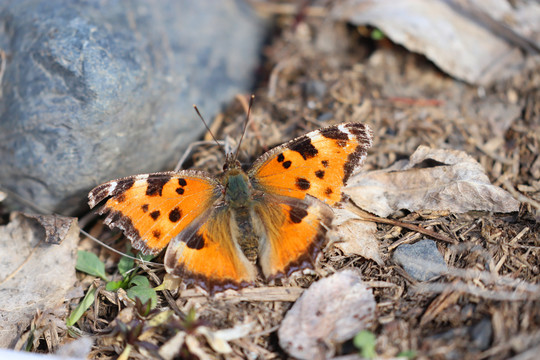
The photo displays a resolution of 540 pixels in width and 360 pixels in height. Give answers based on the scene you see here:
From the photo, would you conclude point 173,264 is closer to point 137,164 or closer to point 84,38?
point 137,164

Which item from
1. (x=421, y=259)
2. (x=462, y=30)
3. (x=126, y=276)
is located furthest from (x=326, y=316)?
(x=462, y=30)

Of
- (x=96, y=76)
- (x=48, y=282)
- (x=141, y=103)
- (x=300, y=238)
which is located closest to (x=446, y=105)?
(x=300, y=238)

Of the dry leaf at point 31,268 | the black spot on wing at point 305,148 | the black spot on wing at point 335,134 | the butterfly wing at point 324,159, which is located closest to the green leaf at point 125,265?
the dry leaf at point 31,268

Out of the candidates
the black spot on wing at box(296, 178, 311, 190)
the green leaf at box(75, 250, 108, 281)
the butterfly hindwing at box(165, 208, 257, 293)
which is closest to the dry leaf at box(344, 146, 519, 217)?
the black spot on wing at box(296, 178, 311, 190)

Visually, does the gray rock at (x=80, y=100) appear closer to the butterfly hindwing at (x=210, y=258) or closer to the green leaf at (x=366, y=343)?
the butterfly hindwing at (x=210, y=258)

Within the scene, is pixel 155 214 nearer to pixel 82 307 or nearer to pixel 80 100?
pixel 82 307

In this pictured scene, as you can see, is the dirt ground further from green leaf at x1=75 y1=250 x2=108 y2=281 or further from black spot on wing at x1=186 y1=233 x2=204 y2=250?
black spot on wing at x1=186 y1=233 x2=204 y2=250
